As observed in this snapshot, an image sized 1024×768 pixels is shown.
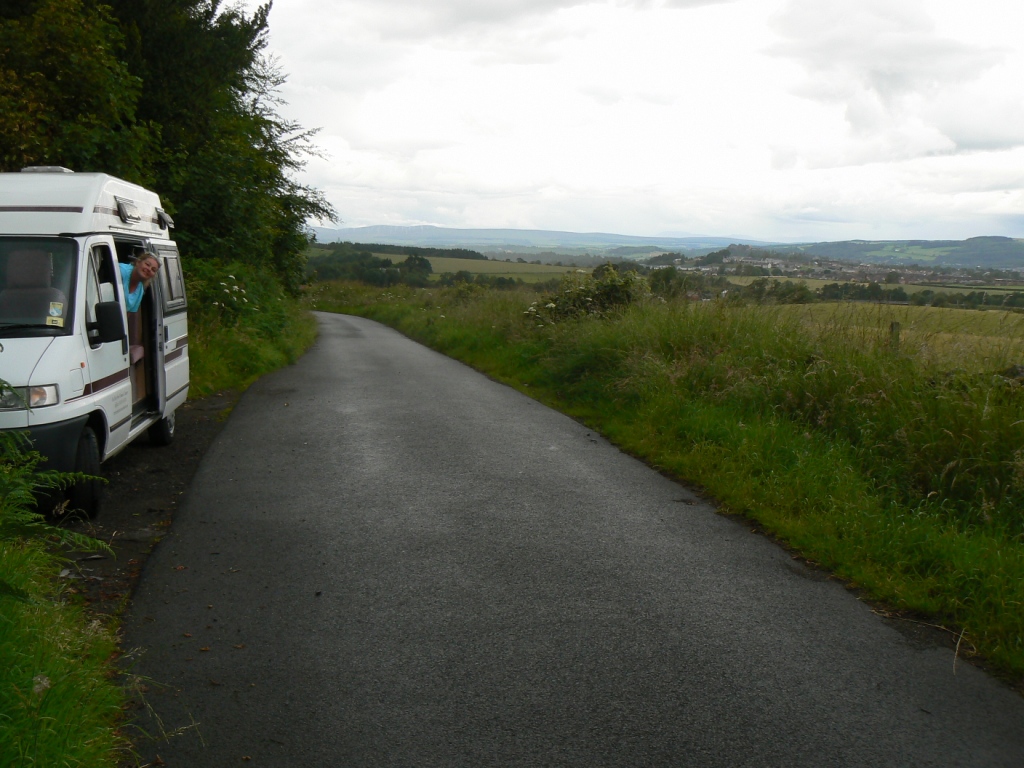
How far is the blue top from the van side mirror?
127 cm

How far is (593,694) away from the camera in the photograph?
155 inches

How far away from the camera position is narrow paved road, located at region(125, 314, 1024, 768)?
140 inches

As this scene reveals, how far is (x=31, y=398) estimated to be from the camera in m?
5.94

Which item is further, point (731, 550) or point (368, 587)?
point (731, 550)

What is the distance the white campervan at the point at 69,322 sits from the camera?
6.04 metres

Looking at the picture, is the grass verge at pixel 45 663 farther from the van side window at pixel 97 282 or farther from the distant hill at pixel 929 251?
the distant hill at pixel 929 251

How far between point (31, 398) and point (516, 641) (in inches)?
154

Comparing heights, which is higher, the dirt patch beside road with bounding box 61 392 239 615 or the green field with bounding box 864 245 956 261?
the green field with bounding box 864 245 956 261

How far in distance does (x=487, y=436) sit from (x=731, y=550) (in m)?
4.46

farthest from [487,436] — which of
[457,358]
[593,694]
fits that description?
[457,358]

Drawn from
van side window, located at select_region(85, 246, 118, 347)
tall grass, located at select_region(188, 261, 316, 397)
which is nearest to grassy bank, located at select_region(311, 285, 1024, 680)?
van side window, located at select_region(85, 246, 118, 347)

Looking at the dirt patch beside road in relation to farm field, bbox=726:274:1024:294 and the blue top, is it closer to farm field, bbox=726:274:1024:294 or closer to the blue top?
the blue top

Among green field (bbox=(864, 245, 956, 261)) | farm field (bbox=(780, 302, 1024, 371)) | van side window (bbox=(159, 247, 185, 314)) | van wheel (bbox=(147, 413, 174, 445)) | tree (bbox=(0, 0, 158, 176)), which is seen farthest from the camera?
green field (bbox=(864, 245, 956, 261))

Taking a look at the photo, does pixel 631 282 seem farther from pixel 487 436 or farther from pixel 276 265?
pixel 276 265
